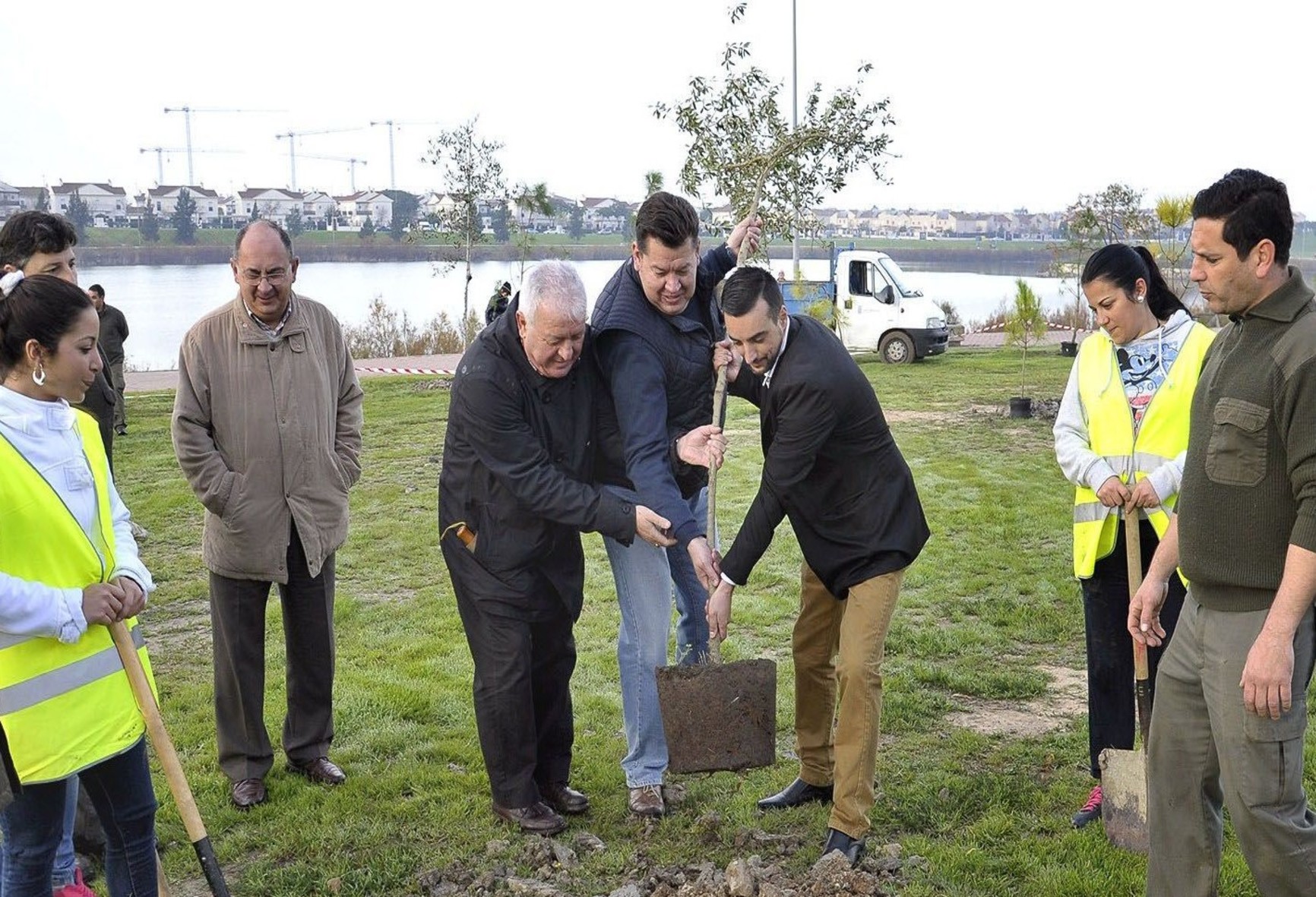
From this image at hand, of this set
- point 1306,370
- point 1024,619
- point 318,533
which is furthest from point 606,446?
point 1024,619

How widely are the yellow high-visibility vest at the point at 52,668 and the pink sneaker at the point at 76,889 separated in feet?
2.45

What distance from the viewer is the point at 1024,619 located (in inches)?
261

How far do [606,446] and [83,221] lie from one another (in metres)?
89.0

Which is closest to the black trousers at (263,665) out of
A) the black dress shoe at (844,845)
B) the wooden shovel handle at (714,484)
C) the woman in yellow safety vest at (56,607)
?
the woman in yellow safety vest at (56,607)

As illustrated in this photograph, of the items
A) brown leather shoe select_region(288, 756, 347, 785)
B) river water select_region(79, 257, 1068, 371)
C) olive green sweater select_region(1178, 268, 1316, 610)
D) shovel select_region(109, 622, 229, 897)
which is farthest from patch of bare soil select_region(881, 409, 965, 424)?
shovel select_region(109, 622, 229, 897)

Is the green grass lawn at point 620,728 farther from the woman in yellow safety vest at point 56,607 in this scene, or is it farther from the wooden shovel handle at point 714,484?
the woman in yellow safety vest at point 56,607

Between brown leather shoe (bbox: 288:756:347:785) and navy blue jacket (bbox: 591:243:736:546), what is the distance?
5.66ft

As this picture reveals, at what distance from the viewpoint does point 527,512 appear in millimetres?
4078

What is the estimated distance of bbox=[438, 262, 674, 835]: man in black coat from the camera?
154 inches

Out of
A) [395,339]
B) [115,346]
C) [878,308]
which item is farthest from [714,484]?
[395,339]

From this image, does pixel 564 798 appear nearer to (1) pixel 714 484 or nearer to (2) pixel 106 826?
(1) pixel 714 484

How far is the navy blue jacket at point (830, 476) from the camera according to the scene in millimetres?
3645

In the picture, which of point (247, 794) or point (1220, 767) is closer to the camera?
point (1220, 767)

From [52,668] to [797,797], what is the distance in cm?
260
